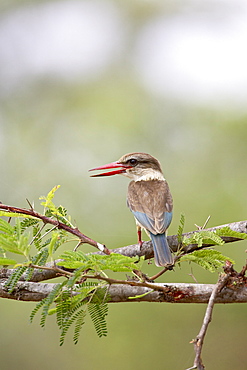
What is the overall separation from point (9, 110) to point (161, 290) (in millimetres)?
4104

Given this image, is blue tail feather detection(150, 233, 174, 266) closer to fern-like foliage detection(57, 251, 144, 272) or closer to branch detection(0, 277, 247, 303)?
branch detection(0, 277, 247, 303)

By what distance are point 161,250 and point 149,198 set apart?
0.66 meters

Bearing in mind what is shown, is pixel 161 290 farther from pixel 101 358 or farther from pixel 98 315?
pixel 101 358

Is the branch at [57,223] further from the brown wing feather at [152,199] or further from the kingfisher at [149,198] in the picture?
the brown wing feather at [152,199]

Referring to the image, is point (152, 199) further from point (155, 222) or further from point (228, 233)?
point (228, 233)

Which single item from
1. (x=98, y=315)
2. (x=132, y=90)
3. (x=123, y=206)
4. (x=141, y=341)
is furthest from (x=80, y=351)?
(x=98, y=315)

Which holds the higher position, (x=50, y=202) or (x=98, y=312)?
(x=50, y=202)

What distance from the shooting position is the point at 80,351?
4316mm

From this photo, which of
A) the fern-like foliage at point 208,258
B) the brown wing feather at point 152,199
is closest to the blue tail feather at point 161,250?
the brown wing feather at point 152,199

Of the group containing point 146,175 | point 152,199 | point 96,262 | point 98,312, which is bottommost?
point 98,312

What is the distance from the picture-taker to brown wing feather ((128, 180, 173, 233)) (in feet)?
8.54

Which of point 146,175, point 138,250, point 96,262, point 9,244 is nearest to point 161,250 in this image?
point 138,250

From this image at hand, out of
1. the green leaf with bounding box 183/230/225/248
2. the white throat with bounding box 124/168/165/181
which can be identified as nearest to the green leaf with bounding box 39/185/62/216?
the green leaf with bounding box 183/230/225/248

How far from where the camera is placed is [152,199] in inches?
109
